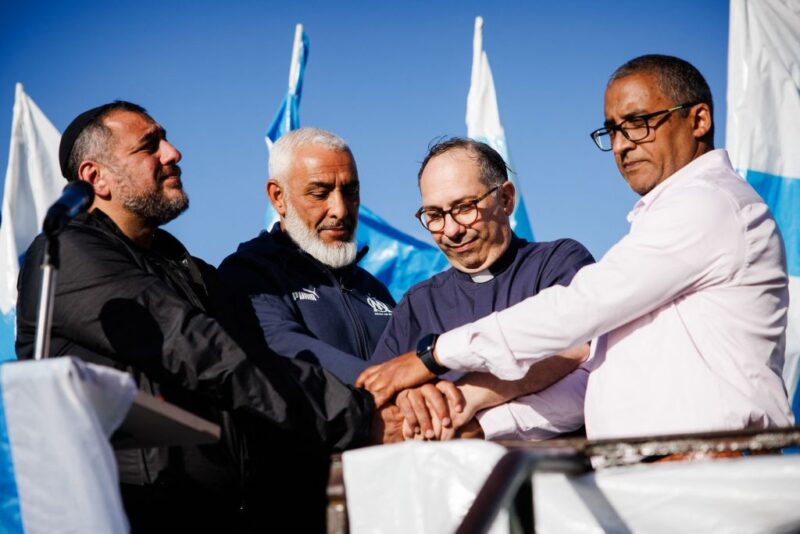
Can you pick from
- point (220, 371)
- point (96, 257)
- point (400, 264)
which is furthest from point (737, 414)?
point (400, 264)

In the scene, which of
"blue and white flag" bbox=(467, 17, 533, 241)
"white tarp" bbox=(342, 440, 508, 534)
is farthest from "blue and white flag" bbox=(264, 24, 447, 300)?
"white tarp" bbox=(342, 440, 508, 534)

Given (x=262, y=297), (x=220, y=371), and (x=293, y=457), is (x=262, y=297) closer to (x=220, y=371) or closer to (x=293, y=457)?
(x=293, y=457)

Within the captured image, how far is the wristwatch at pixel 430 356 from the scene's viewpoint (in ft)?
11.7

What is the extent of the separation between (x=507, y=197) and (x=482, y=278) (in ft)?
1.44

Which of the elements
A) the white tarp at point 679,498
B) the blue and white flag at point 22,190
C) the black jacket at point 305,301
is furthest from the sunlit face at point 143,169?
the blue and white flag at point 22,190

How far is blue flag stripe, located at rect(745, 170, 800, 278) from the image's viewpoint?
278 inches

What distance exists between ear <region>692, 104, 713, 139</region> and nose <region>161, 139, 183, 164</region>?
7.57ft

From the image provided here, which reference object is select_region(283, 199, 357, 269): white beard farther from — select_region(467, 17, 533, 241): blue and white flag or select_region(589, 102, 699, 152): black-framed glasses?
select_region(467, 17, 533, 241): blue and white flag

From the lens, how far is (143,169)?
166 inches

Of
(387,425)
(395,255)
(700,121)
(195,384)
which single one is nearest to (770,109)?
(395,255)

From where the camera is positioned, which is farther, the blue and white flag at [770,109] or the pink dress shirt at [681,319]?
the blue and white flag at [770,109]

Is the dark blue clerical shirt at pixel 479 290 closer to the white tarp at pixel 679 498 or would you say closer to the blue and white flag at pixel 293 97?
the white tarp at pixel 679 498

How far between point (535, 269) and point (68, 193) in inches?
80.6

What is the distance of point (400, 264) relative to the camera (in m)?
9.56
